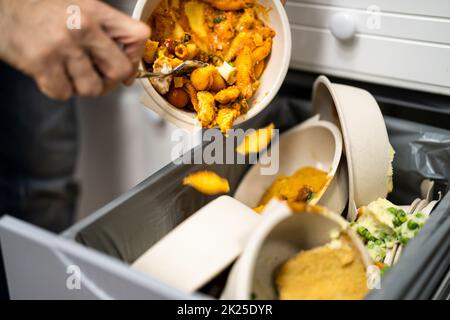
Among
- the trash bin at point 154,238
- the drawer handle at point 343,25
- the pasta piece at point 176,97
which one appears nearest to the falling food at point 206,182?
the trash bin at point 154,238

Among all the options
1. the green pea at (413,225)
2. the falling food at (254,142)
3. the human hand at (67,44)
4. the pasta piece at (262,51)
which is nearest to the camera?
the human hand at (67,44)

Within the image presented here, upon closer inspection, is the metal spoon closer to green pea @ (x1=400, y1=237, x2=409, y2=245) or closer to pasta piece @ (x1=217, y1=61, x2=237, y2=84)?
pasta piece @ (x1=217, y1=61, x2=237, y2=84)

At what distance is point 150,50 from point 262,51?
18 cm

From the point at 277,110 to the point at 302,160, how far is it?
5.1 inches

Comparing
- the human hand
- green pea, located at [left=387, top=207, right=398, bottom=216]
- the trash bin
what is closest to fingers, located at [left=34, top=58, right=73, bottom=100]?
the human hand

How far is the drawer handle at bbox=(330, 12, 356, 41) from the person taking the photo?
89 centimetres

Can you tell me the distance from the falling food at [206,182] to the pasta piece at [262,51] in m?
0.20

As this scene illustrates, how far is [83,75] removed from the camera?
559 millimetres

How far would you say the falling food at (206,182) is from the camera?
810 millimetres

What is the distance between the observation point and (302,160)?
3.22 feet

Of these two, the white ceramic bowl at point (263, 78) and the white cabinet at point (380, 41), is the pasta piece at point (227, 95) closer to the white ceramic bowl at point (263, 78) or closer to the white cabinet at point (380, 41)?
the white ceramic bowl at point (263, 78)

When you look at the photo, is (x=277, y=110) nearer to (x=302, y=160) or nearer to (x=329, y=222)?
(x=302, y=160)

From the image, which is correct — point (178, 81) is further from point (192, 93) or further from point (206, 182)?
point (206, 182)
